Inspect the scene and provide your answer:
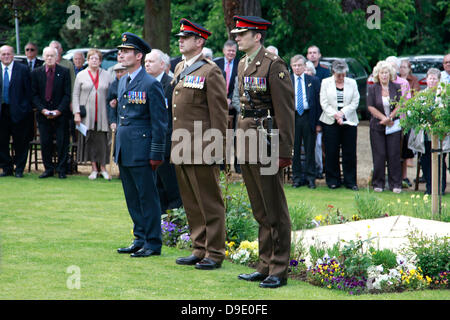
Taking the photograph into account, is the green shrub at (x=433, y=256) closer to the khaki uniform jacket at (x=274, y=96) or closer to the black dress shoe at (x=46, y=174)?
the khaki uniform jacket at (x=274, y=96)

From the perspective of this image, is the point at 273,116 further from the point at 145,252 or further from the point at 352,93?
the point at 352,93

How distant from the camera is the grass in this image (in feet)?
22.4

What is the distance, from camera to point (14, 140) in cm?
1479

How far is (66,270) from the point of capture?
762 centimetres

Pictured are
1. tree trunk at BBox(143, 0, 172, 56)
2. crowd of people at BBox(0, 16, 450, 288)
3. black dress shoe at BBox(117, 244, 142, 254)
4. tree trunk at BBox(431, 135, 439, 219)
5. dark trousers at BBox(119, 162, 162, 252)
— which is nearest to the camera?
crowd of people at BBox(0, 16, 450, 288)

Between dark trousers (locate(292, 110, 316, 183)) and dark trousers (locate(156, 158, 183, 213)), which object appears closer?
dark trousers (locate(156, 158, 183, 213))

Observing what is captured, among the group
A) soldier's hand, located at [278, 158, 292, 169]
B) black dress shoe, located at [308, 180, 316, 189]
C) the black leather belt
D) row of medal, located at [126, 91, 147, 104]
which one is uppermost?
row of medal, located at [126, 91, 147, 104]

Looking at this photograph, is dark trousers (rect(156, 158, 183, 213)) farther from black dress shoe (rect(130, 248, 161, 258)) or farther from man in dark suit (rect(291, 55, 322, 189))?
man in dark suit (rect(291, 55, 322, 189))

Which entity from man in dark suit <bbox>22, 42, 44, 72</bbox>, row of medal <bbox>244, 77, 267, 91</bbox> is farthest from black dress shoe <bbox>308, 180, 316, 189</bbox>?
row of medal <bbox>244, 77, 267, 91</bbox>

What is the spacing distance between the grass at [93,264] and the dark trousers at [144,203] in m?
0.26

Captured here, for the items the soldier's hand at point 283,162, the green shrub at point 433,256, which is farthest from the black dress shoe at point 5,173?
the green shrub at point 433,256

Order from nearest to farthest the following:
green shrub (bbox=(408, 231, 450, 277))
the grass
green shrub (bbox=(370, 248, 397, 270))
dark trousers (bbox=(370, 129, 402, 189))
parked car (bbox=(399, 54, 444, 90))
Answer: the grass → green shrub (bbox=(408, 231, 450, 277)) → green shrub (bbox=(370, 248, 397, 270)) → dark trousers (bbox=(370, 129, 402, 189)) → parked car (bbox=(399, 54, 444, 90))

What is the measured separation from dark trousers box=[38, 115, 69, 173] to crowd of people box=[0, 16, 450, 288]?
2 cm

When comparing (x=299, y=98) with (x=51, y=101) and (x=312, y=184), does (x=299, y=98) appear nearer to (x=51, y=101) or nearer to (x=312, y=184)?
(x=312, y=184)
